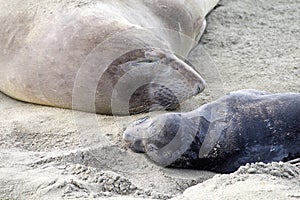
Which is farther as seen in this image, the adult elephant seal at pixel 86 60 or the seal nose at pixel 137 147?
the adult elephant seal at pixel 86 60

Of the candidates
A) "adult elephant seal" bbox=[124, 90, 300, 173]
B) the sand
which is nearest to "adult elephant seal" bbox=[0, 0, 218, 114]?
the sand

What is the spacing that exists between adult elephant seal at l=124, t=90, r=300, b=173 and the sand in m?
0.05

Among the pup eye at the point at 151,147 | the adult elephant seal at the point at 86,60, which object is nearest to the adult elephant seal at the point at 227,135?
the pup eye at the point at 151,147

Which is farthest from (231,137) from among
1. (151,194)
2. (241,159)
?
(151,194)

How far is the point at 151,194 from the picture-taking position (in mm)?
2111

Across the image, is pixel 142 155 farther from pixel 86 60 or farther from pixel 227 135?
pixel 86 60

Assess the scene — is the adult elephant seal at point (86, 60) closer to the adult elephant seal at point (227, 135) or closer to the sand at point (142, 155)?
the sand at point (142, 155)

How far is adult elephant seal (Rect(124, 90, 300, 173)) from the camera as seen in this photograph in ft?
7.89

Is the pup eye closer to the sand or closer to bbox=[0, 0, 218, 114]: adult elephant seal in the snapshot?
the sand

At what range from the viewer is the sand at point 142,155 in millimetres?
1992

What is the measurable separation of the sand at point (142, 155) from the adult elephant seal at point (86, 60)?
2.8 inches

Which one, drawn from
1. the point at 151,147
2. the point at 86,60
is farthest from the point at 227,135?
the point at 86,60

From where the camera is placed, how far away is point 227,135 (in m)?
2.44

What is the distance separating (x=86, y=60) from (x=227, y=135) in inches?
27.3
